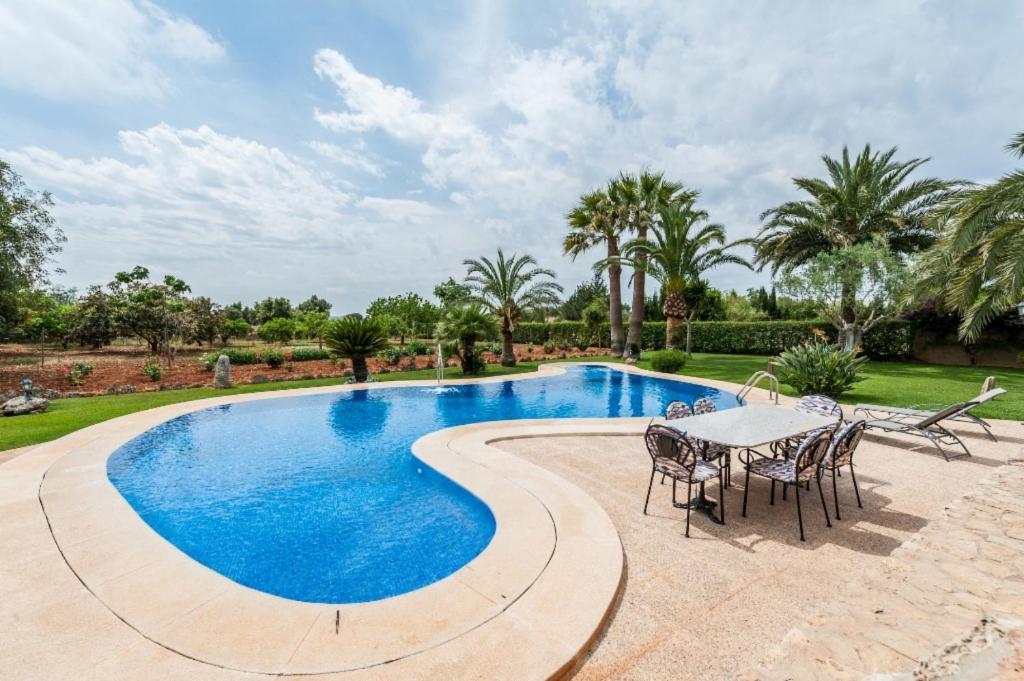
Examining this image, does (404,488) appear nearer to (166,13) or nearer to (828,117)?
(166,13)

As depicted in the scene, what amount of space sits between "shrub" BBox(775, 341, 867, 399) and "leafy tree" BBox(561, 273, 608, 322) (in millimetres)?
36139

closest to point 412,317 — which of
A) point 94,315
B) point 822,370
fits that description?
point 94,315

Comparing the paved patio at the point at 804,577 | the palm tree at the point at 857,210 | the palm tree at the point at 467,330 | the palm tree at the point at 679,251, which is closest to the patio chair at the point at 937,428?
the paved patio at the point at 804,577

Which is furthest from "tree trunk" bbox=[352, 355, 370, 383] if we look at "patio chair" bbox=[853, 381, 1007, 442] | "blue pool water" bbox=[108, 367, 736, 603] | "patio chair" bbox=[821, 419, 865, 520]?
"patio chair" bbox=[853, 381, 1007, 442]

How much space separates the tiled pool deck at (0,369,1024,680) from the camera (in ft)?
8.50

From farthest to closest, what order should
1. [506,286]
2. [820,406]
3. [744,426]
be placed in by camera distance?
[506,286]
[820,406]
[744,426]

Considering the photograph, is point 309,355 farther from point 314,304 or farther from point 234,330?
point 314,304

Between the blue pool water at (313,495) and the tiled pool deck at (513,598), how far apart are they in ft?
1.83

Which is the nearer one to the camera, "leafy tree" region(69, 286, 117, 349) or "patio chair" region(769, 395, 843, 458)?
"patio chair" region(769, 395, 843, 458)

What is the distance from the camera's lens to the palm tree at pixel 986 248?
939 cm

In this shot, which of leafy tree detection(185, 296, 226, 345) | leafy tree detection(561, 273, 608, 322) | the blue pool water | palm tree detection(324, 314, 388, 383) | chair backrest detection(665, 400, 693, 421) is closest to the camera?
the blue pool water

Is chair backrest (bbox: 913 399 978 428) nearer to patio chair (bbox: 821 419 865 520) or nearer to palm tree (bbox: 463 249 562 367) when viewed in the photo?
patio chair (bbox: 821 419 865 520)

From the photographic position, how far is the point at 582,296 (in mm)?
49500

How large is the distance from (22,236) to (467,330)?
2019cm
